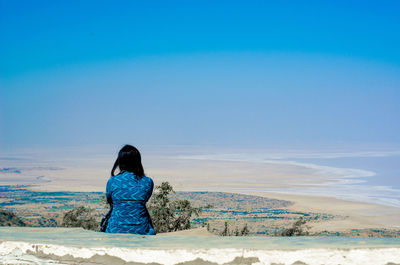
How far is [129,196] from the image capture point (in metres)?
5.06

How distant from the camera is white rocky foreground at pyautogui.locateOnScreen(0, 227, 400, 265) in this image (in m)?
3.56

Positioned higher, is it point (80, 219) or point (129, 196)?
point (129, 196)

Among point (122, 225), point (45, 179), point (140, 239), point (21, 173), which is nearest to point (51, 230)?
point (122, 225)

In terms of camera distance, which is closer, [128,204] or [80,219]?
[128,204]

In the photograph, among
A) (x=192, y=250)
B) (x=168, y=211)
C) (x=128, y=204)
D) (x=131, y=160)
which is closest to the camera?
(x=192, y=250)

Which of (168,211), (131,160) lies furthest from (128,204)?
(168,211)

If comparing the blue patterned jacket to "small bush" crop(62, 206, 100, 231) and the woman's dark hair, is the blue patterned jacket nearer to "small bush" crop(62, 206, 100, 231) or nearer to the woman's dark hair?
the woman's dark hair

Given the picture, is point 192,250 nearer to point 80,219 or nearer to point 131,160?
point 131,160

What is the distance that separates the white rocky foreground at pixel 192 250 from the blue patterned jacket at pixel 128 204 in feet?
1.87

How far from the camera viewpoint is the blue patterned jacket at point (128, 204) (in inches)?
195

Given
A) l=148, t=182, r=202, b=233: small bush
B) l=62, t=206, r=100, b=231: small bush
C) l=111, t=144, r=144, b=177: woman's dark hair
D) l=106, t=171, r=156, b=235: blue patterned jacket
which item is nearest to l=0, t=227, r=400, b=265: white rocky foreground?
l=106, t=171, r=156, b=235: blue patterned jacket

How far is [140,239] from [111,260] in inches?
17.8

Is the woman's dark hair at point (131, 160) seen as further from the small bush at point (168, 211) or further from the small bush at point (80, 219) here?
the small bush at point (80, 219)

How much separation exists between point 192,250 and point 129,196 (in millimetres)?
1534
